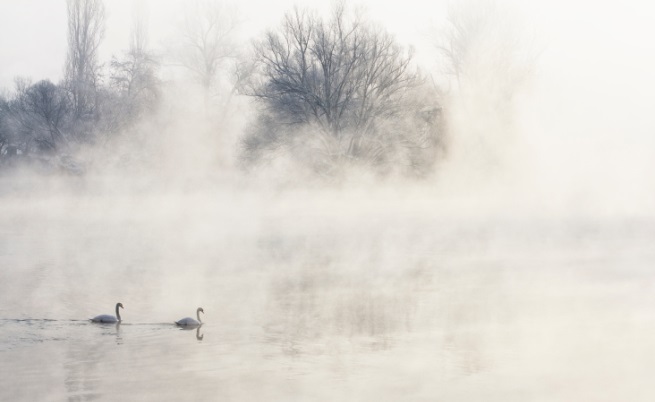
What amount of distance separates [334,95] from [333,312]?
79.9 ft

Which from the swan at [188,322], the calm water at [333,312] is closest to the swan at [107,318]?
the calm water at [333,312]

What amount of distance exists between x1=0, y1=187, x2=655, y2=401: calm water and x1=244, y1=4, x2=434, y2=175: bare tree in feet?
43.7

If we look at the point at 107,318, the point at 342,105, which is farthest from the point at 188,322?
the point at 342,105

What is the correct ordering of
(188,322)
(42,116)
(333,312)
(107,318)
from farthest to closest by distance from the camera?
(42,116), (333,312), (107,318), (188,322)

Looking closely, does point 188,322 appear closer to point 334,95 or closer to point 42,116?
point 334,95

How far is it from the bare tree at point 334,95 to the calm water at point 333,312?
13330 mm

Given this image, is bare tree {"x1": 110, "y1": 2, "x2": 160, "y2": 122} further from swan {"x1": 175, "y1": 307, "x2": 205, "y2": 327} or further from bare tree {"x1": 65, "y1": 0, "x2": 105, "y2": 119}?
swan {"x1": 175, "y1": 307, "x2": 205, "y2": 327}

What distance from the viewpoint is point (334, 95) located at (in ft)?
116

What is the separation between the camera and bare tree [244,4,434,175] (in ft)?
114

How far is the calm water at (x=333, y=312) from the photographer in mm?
8352

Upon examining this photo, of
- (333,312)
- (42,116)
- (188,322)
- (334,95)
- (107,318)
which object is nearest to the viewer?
(188,322)

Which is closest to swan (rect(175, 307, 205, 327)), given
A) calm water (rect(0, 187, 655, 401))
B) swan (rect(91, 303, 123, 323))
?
calm water (rect(0, 187, 655, 401))

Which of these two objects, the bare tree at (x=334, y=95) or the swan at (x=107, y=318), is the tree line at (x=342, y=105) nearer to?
the bare tree at (x=334, y=95)

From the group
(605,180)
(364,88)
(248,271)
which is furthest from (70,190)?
(248,271)
